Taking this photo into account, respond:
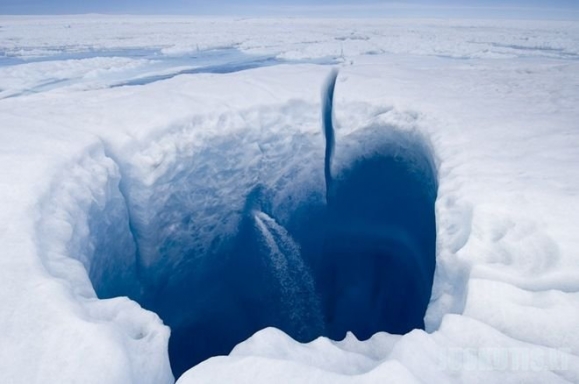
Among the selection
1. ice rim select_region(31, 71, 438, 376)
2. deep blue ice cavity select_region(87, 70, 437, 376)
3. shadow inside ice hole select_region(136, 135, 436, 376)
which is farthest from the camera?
shadow inside ice hole select_region(136, 135, 436, 376)

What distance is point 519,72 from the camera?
19.7ft

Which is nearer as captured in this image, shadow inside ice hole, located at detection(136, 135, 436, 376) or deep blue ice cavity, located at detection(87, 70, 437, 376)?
deep blue ice cavity, located at detection(87, 70, 437, 376)

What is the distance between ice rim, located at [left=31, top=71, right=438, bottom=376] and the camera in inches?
99.8

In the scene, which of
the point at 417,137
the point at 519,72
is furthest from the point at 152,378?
the point at 519,72

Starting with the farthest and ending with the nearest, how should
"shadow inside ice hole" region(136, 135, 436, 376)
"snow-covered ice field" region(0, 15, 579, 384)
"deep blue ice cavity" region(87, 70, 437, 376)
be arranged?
"shadow inside ice hole" region(136, 135, 436, 376)
"deep blue ice cavity" region(87, 70, 437, 376)
"snow-covered ice field" region(0, 15, 579, 384)

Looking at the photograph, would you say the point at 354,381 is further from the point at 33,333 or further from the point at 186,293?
the point at 186,293

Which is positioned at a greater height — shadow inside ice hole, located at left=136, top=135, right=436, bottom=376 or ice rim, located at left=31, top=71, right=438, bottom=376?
ice rim, located at left=31, top=71, right=438, bottom=376

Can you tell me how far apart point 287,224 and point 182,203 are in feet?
5.57

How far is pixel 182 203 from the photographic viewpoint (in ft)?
13.5

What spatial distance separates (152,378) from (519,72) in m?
6.66

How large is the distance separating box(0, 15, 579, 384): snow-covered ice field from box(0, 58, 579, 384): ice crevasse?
14 mm

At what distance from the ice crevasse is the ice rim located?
0.02 metres

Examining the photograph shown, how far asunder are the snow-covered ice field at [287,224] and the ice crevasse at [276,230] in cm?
1

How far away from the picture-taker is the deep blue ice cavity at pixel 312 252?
446cm
